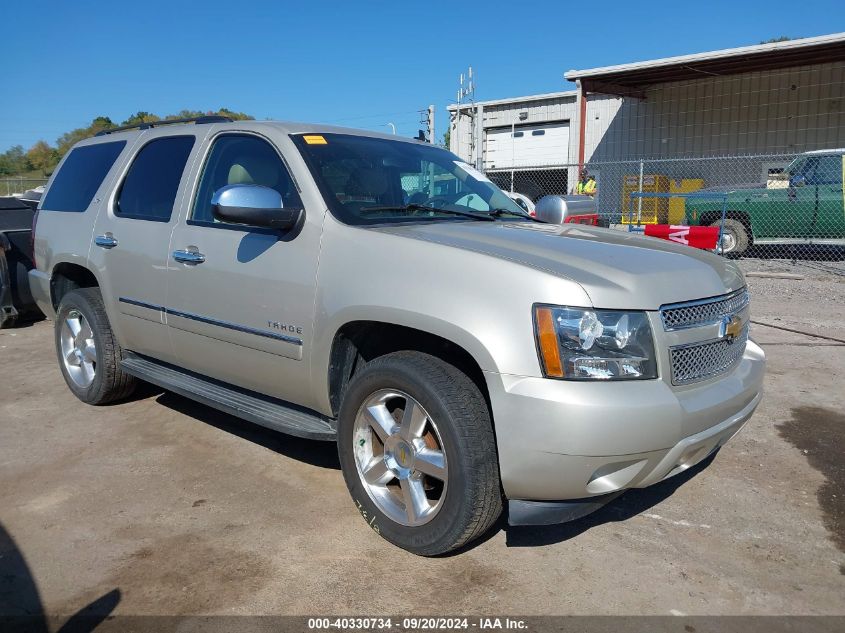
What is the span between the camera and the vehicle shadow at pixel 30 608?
2.53 metres

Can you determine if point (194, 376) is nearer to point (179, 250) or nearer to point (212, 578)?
point (179, 250)

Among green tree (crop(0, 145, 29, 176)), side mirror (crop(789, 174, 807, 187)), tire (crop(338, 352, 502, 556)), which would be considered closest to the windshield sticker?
tire (crop(338, 352, 502, 556))

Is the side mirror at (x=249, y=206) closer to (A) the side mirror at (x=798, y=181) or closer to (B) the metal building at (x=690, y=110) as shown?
(A) the side mirror at (x=798, y=181)

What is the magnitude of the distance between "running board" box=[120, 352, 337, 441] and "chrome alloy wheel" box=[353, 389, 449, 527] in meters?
0.26

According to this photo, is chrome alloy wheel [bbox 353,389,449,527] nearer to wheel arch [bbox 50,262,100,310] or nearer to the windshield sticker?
the windshield sticker

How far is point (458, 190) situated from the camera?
4.09 meters

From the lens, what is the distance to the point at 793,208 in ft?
44.0

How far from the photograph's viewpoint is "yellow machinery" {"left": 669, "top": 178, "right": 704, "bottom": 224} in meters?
18.9

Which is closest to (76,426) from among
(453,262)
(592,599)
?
(453,262)

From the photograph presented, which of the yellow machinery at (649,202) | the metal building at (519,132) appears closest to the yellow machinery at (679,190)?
the yellow machinery at (649,202)

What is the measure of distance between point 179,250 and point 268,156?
748 millimetres

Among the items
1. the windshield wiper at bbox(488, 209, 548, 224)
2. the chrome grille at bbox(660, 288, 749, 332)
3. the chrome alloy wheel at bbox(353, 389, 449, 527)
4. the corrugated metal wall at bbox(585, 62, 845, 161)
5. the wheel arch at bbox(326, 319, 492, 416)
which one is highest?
the corrugated metal wall at bbox(585, 62, 845, 161)

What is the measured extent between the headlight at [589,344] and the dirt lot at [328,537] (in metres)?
0.93

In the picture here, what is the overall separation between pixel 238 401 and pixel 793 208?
13.0 m
